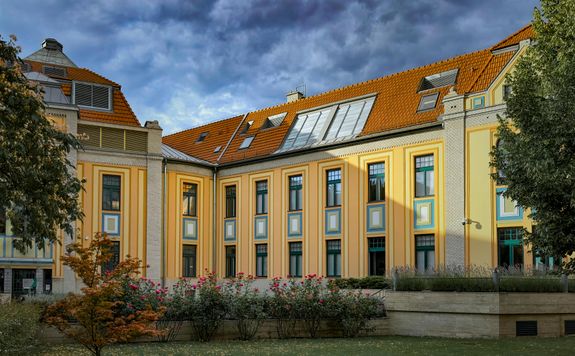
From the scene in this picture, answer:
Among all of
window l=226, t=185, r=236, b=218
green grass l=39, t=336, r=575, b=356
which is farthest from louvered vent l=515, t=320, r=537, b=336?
window l=226, t=185, r=236, b=218

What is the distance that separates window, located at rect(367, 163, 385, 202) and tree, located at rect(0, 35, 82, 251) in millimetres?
19615

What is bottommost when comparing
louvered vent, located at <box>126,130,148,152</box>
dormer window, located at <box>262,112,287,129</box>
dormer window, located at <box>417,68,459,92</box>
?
louvered vent, located at <box>126,130,148,152</box>

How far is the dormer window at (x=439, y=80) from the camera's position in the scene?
1344 inches

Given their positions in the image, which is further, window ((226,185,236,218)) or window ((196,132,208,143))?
window ((196,132,208,143))

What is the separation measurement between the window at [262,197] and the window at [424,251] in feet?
31.4

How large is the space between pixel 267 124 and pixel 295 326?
20325mm

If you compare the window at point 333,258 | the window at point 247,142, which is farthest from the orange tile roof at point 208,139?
the window at point 333,258

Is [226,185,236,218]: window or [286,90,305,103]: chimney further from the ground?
[286,90,305,103]: chimney

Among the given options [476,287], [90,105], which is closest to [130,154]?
[90,105]

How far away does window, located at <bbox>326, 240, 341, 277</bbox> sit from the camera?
Answer: 117 feet

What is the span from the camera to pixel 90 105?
37.4 metres

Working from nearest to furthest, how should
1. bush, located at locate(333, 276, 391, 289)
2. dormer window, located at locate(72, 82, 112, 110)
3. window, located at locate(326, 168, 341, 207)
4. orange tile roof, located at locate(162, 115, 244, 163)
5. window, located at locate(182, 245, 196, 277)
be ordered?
bush, located at locate(333, 276, 391, 289) < window, located at locate(326, 168, 341, 207) < dormer window, located at locate(72, 82, 112, 110) < window, located at locate(182, 245, 196, 277) < orange tile roof, located at locate(162, 115, 244, 163)

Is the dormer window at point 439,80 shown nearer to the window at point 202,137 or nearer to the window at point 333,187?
the window at point 333,187

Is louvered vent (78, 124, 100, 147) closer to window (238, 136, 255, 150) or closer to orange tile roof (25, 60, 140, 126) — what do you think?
orange tile roof (25, 60, 140, 126)
